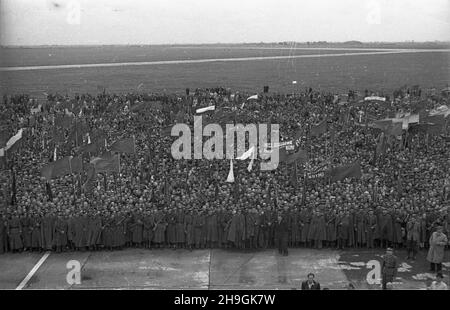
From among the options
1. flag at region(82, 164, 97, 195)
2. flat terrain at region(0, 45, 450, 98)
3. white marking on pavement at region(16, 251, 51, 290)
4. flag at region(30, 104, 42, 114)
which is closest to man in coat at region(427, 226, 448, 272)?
white marking on pavement at region(16, 251, 51, 290)

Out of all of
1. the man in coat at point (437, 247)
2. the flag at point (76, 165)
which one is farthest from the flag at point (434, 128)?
the flag at point (76, 165)

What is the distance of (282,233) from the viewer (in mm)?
15695

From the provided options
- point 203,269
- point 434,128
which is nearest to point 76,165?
point 203,269

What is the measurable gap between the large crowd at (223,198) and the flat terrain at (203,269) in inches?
15.1

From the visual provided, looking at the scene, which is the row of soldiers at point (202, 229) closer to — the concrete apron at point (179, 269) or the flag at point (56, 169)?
the concrete apron at point (179, 269)

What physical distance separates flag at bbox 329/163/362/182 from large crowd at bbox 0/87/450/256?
387mm

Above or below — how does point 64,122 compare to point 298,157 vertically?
above

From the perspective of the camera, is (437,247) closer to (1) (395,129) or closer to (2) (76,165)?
(1) (395,129)

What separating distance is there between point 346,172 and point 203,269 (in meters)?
5.62

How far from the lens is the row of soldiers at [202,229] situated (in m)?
15.8

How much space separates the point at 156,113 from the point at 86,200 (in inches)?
493

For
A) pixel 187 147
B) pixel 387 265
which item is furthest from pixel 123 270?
pixel 187 147
